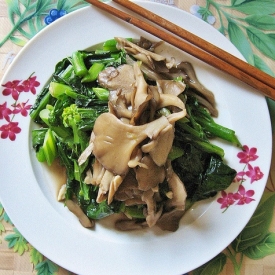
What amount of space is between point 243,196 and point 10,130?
130 cm

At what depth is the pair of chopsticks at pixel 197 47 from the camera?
2234 millimetres

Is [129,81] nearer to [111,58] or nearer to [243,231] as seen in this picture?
[111,58]

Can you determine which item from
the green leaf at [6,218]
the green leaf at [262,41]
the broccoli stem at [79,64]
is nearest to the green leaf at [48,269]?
the green leaf at [6,218]

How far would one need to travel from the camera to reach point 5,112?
2332 millimetres

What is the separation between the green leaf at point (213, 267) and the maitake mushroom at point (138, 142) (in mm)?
322

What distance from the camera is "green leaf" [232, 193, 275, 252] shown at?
7.87ft

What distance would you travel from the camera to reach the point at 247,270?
7.89 ft

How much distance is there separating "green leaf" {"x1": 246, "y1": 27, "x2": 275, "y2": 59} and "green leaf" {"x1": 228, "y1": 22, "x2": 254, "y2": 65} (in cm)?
4

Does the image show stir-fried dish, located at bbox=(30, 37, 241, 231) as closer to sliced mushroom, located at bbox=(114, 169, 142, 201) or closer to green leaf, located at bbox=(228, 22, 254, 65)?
sliced mushroom, located at bbox=(114, 169, 142, 201)

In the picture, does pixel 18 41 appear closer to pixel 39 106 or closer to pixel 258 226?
pixel 39 106

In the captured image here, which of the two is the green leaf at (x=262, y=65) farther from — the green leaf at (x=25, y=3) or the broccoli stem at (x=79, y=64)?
the green leaf at (x=25, y=3)

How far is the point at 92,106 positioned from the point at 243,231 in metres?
1.10

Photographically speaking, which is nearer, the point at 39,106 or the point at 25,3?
the point at 39,106

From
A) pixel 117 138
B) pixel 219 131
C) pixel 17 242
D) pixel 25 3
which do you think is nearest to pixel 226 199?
pixel 219 131
